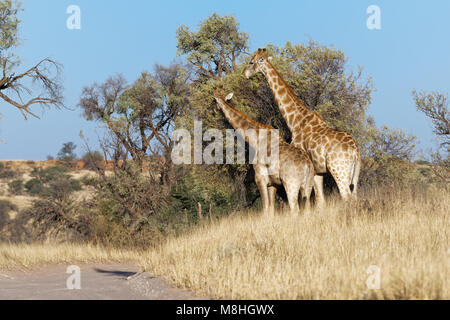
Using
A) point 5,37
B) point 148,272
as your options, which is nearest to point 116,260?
point 148,272

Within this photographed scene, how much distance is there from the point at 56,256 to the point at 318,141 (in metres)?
6.90

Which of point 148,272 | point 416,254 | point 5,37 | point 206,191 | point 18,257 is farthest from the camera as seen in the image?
point 5,37

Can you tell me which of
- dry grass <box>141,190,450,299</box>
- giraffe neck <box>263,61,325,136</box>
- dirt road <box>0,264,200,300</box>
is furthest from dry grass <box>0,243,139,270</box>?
giraffe neck <box>263,61,325,136</box>

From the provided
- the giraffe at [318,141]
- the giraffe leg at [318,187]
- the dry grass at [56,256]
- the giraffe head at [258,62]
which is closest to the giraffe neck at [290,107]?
the giraffe at [318,141]

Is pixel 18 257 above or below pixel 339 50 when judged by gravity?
below

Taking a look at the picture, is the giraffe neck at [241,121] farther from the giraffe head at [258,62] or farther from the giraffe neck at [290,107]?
the giraffe head at [258,62]

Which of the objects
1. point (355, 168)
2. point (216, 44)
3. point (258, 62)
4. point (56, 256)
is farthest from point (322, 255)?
point (216, 44)

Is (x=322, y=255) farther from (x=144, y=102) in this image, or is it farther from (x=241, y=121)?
(x=144, y=102)

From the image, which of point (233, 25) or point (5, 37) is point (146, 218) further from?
point (233, 25)

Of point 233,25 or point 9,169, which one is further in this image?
point 9,169

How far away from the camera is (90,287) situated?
27.3 ft

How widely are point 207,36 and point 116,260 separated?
56.2ft

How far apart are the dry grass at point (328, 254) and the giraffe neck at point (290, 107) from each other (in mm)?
2664

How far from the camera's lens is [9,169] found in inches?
2083
